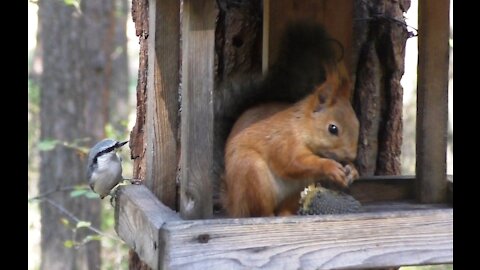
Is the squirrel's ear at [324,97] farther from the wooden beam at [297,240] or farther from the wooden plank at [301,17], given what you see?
the wooden beam at [297,240]

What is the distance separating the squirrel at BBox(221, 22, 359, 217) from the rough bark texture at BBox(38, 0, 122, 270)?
391cm

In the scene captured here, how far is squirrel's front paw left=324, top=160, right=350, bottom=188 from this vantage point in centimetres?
205

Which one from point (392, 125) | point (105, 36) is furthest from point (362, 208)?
point (105, 36)

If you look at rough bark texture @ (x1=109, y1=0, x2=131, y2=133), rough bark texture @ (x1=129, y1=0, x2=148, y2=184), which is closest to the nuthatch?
rough bark texture @ (x1=129, y1=0, x2=148, y2=184)

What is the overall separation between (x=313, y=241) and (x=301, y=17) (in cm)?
83

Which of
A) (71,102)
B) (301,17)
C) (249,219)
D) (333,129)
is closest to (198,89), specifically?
(249,219)

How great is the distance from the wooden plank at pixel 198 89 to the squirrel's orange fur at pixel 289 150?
0.76ft

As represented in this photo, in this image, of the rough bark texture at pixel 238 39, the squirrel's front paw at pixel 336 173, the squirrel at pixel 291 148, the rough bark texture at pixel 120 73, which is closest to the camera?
the squirrel's front paw at pixel 336 173

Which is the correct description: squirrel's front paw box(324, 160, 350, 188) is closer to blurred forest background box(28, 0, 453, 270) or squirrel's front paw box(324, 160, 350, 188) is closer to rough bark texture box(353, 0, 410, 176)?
rough bark texture box(353, 0, 410, 176)

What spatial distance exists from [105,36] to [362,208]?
14.0ft

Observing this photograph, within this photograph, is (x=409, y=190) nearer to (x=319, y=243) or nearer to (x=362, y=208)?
(x=362, y=208)

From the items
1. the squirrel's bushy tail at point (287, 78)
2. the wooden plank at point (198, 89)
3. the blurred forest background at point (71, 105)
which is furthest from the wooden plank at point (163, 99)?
the blurred forest background at point (71, 105)

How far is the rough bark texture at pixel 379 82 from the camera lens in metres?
2.86

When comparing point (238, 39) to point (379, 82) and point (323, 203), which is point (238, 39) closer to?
point (379, 82)
